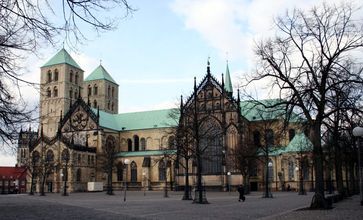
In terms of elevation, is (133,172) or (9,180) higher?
(133,172)

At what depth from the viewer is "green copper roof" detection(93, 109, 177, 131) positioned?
105m

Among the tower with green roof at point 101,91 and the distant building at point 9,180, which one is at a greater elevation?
the tower with green roof at point 101,91

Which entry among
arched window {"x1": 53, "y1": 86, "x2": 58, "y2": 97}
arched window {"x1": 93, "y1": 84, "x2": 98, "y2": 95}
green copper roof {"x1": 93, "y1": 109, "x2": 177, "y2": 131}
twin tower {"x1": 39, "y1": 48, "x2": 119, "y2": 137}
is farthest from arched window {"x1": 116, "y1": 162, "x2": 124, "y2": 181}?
arched window {"x1": 93, "y1": 84, "x2": 98, "y2": 95}

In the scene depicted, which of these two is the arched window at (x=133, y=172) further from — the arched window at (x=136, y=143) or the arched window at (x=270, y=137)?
the arched window at (x=270, y=137)

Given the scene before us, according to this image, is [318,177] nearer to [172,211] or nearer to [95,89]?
[172,211]

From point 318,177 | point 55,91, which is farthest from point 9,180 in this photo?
point 318,177

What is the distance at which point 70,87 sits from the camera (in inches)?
4552

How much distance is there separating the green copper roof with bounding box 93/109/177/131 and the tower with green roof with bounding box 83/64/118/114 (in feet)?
49.1

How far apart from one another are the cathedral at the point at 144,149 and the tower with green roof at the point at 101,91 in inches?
260

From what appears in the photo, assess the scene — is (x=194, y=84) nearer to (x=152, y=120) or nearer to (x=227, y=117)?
(x=227, y=117)

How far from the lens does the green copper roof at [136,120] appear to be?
105 m

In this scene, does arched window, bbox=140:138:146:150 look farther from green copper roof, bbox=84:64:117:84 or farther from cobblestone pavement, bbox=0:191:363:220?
cobblestone pavement, bbox=0:191:363:220

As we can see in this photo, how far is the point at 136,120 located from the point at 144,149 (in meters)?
8.97

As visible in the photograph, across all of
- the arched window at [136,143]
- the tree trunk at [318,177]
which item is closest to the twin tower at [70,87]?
the arched window at [136,143]
